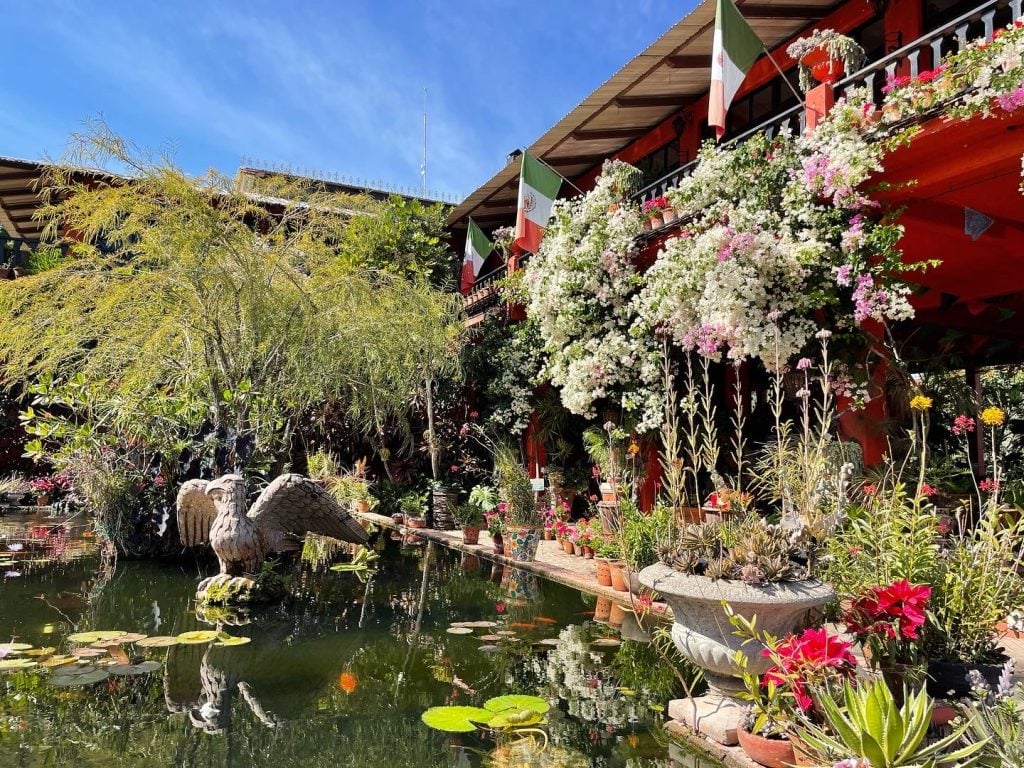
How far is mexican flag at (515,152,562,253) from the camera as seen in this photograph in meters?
11.5

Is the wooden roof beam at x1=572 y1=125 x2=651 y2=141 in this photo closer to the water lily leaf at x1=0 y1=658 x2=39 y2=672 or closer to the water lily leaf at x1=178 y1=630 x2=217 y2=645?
the water lily leaf at x1=178 y1=630 x2=217 y2=645

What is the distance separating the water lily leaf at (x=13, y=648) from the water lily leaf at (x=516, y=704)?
3.47 m

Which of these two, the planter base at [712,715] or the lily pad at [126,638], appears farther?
the lily pad at [126,638]

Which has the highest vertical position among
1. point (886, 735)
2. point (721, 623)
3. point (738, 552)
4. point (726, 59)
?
point (726, 59)

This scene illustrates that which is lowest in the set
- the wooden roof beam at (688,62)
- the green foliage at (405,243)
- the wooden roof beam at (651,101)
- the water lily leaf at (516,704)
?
the water lily leaf at (516,704)

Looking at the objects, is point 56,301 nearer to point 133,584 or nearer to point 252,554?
point 133,584

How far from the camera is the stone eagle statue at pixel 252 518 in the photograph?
274 inches

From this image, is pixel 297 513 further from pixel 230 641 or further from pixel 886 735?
pixel 886 735

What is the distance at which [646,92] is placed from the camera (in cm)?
1220

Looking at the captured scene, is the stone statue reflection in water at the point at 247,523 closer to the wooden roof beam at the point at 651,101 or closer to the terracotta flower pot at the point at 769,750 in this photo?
the terracotta flower pot at the point at 769,750

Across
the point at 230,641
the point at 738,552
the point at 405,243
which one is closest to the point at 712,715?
the point at 738,552

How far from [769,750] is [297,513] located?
5635 millimetres

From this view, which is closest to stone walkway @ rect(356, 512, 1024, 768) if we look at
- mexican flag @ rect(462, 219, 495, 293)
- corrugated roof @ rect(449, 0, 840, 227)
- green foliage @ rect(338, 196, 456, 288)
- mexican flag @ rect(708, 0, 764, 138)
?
mexican flag @ rect(708, 0, 764, 138)

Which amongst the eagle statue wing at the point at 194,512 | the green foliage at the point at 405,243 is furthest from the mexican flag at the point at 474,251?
the eagle statue wing at the point at 194,512
